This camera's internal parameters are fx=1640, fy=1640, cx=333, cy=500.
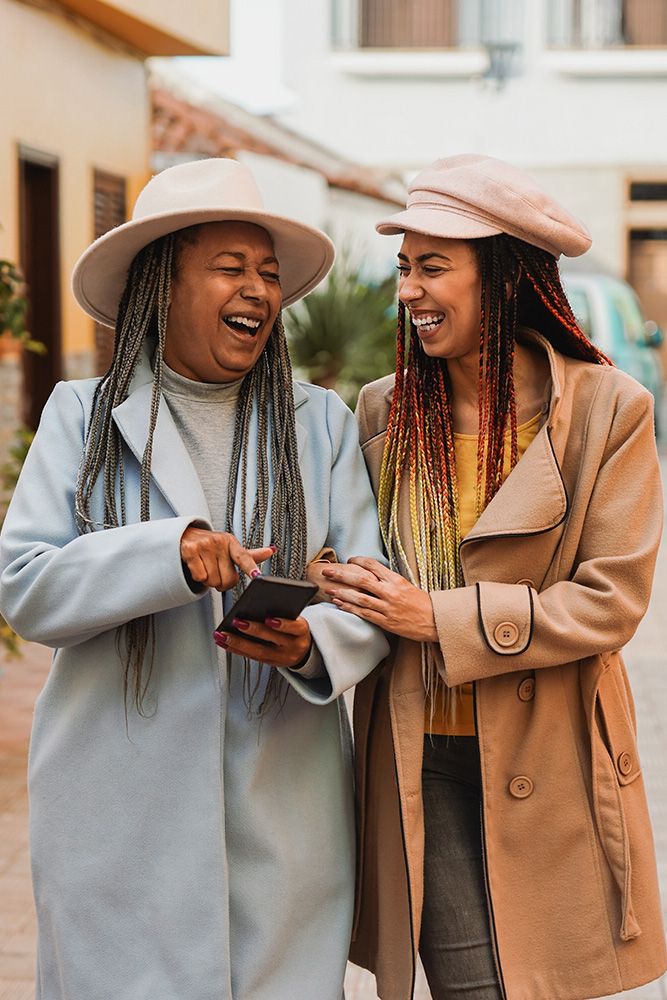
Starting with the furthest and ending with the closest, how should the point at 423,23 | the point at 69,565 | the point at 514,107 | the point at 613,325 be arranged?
the point at 423,23 < the point at 514,107 < the point at 613,325 < the point at 69,565

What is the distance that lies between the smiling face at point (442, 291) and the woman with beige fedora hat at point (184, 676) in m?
0.21

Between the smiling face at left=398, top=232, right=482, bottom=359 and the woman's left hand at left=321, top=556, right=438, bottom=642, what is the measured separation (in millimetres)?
436

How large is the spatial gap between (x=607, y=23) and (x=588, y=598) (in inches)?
967

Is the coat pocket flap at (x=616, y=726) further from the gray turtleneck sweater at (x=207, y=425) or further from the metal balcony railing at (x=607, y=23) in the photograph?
the metal balcony railing at (x=607, y=23)

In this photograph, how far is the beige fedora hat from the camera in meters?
2.68

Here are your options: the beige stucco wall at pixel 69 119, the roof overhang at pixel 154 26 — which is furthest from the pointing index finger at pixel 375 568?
the roof overhang at pixel 154 26

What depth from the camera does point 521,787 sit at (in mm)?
2867

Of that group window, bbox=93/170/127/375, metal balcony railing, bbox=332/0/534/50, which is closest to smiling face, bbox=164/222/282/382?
window, bbox=93/170/127/375

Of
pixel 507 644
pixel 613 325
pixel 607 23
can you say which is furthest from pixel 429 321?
pixel 607 23

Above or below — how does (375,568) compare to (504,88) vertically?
below

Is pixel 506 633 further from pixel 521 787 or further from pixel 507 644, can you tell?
pixel 521 787

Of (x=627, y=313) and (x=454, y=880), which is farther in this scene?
(x=627, y=313)

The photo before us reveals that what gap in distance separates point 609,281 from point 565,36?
9643 mm

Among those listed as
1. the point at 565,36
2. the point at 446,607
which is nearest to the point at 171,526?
the point at 446,607
